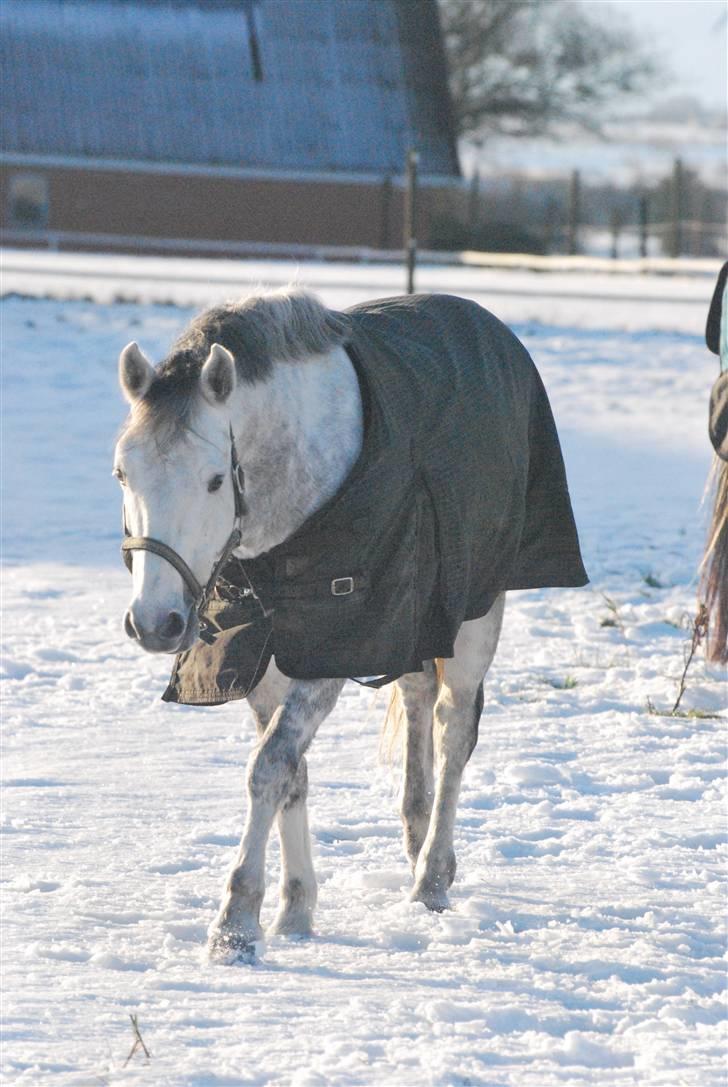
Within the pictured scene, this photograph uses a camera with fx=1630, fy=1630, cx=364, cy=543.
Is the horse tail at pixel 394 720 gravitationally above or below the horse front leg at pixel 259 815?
below

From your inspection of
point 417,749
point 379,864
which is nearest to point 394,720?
point 417,749

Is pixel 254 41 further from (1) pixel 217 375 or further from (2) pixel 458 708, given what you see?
(1) pixel 217 375

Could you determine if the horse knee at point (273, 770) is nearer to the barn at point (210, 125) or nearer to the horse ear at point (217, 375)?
the horse ear at point (217, 375)

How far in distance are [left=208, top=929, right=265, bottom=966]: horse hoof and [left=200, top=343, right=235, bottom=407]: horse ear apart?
1.18 meters

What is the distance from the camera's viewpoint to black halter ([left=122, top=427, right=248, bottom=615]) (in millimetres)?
3264

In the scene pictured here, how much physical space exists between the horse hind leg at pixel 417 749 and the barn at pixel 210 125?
86.5 ft

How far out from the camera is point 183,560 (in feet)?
10.8

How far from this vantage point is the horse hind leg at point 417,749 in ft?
14.4

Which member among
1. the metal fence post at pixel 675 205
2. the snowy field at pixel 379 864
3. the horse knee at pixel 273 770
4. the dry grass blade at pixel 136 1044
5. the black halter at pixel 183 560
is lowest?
the metal fence post at pixel 675 205

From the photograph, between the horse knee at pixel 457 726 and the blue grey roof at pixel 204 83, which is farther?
the blue grey roof at pixel 204 83

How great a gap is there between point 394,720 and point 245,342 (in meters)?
1.39

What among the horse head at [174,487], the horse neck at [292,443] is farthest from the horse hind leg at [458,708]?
the horse head at [174,487]

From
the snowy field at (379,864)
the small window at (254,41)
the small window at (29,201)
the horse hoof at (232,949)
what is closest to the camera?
the snowy field at (379,864)

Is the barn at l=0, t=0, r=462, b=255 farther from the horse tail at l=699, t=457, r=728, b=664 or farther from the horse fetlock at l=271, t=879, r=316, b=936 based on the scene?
the horse fetlock at l=271, t=879, r=316, b=936
